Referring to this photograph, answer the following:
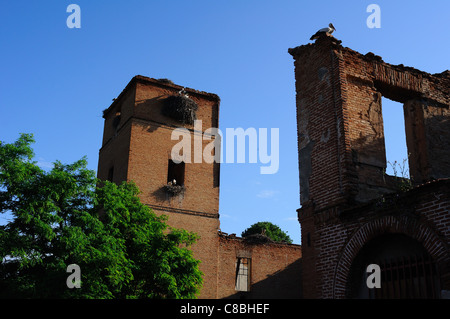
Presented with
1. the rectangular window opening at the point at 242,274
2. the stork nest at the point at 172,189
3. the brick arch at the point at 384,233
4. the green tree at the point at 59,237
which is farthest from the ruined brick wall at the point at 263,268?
the brick arch at the point at 384,233

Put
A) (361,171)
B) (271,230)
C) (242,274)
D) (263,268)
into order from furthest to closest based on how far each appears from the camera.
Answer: (271,230)
(242,274)
(263,268)
(361,171)

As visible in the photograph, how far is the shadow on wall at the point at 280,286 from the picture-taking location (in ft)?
70.8

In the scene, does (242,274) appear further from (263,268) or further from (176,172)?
(176,172)

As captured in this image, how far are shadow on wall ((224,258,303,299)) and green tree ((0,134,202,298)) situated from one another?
28.8 feet

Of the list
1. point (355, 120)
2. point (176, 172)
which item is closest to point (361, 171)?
A: point (355, 120)

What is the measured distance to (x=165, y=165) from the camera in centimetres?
2022

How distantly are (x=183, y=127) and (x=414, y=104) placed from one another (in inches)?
457

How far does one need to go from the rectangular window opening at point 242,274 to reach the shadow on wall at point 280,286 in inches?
24.4

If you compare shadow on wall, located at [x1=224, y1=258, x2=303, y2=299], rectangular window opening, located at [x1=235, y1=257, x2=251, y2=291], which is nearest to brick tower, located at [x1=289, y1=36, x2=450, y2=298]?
shadow on wall, located at [x1=224, y1=258, x2=303, y2=299]

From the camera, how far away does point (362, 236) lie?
878cm

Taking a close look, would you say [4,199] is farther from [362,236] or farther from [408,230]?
[408,230]

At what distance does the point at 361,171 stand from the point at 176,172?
39.9ft
